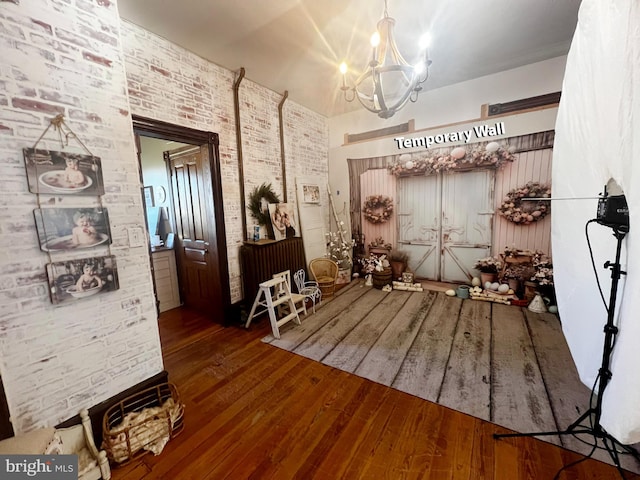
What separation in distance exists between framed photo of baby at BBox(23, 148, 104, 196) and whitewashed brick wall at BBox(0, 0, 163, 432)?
34 mm

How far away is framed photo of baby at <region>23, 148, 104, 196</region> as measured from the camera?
1352 mm

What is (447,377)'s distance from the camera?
7.16 ft

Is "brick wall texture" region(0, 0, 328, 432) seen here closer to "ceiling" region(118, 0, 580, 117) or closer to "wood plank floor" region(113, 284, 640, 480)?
"wood plank floor" region(113, 284, 640, 480)

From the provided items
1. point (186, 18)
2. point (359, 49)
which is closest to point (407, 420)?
point (359, 49)

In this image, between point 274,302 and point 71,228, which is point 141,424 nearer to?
point 71,228

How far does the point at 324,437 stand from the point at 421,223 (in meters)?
3.75

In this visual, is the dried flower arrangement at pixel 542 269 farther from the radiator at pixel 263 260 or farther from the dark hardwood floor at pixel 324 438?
the radiator at pixel 263 260

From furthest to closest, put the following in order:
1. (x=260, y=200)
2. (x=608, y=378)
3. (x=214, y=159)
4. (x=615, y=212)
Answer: (x=260, y=200), (x=214, y=159), (x=608, y=378), (x=615, y=212)

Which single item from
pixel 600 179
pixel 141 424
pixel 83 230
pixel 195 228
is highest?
pixel 600 179

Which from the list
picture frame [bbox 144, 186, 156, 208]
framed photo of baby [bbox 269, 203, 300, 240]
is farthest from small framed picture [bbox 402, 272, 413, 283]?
picture frame [bbox 144, 186, 156, 208]

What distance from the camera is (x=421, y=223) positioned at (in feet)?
14.9

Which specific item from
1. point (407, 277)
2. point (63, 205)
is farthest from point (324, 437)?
point (407, 277)

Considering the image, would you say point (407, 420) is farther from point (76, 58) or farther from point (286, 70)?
point (286, 70)

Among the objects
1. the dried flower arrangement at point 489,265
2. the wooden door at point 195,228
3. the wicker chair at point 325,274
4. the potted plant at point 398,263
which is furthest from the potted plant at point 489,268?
the wooden door at point 195,228
